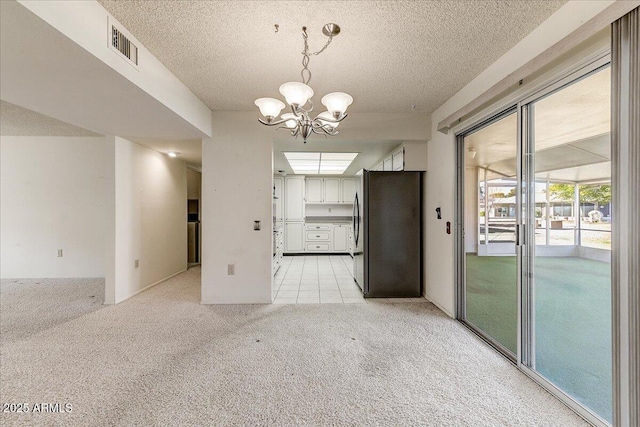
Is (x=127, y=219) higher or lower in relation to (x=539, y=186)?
lower

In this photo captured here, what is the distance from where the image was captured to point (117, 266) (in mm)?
3225

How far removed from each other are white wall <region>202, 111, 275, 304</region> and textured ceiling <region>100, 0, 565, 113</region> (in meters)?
0.66

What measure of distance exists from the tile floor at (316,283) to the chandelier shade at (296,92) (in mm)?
2480

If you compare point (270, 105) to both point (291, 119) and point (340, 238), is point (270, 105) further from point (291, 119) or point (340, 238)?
point (340, 238)

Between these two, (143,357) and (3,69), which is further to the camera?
(143,357)

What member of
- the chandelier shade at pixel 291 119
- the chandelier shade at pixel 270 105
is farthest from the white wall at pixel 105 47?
the chandelier shade at pixel 291 119

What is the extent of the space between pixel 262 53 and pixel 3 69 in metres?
1.65

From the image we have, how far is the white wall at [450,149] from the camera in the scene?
1.50 meters

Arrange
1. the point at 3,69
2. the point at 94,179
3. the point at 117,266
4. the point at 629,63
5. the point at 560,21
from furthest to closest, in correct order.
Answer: the point at 94,179
the point at 117,266
the point at 3,69
the point at 560,21
the point at 629,63

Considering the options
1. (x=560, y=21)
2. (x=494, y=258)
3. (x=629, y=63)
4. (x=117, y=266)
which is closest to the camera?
(x=629, y=63)

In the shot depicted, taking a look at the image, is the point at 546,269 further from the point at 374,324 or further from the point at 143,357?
the point at 143,357

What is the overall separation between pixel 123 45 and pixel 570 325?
415cm

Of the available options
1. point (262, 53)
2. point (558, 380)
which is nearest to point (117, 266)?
point (262, 53)

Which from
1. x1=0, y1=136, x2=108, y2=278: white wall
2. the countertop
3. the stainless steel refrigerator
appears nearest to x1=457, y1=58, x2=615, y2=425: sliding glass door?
the stainless steel refrigerator
